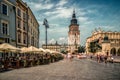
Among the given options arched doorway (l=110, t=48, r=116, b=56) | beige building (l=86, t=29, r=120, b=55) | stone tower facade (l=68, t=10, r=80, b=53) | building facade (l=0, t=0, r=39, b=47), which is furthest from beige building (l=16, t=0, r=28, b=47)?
stone tower facade (l=68, t=10, r=80, b=53)

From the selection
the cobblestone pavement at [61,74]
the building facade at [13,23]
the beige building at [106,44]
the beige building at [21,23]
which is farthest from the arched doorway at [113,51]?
the cobblestone pavement at [61,74]

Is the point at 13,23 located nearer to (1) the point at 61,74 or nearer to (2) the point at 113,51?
(1) the point at 61,74

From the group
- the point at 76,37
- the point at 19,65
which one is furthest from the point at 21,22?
the point at 76,37

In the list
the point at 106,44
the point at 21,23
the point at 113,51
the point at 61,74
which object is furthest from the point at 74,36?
the point at 61,74

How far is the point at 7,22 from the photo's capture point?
28938mm

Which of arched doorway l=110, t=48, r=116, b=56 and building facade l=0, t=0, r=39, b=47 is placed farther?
arched doorway l=110, t=48, r=116, b=56

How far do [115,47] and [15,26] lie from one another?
93.2 meters

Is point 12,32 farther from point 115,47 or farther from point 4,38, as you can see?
point 115,47

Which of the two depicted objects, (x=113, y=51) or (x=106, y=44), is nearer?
(x=106, y=44)

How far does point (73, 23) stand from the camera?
18700cm

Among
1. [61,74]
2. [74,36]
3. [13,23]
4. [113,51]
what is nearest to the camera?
[61,74]

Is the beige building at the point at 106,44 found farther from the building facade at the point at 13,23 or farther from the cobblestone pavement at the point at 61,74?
the cobblestone pavement at the point at 61,74

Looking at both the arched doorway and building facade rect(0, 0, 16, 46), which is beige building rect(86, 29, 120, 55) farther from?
building facade rect(0, 0, 16, 46)

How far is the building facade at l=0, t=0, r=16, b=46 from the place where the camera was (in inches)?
1071
